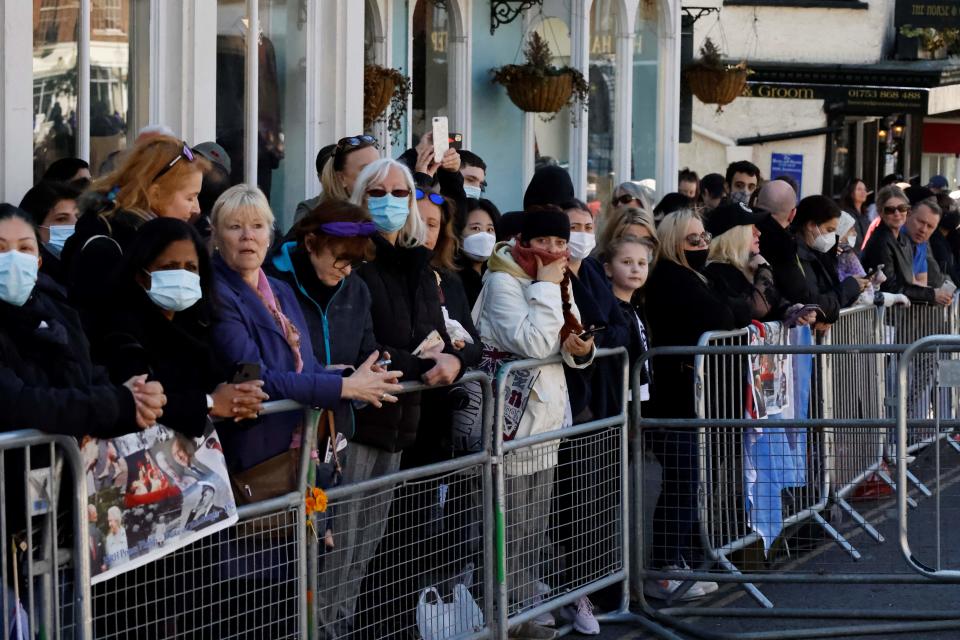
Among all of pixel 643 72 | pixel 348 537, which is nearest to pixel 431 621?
pixel 348 537

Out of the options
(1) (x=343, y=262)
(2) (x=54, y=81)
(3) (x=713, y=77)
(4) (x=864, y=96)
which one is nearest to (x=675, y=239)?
(1) (x=343, y=262)

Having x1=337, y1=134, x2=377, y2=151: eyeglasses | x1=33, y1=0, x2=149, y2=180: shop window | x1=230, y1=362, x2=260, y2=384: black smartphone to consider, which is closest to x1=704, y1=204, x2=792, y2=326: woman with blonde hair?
x1=337, y1=134, x2=377, y2=151: eyeglasses

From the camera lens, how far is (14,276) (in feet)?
14.8

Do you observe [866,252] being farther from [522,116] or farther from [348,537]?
[348,537]

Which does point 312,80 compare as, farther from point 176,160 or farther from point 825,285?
point 176,160

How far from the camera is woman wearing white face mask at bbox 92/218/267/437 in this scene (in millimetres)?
4918

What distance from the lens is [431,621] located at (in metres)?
6.14

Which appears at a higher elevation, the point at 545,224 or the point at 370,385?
the point at 545,224

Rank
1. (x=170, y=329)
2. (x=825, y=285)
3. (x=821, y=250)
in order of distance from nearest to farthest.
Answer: (x=170, y=329) < (x=825, y=285) < (x=821, y=250)

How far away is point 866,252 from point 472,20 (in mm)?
3487

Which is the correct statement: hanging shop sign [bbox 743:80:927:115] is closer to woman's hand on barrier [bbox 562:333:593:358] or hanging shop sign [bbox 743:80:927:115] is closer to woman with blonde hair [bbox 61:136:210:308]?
woman's hand on barrier [bbox 562:333:593:358]

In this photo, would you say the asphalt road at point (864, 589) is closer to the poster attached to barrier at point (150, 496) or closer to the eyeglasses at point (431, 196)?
the eyeglasses at point (431, 196)

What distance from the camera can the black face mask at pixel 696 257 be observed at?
27.1ft

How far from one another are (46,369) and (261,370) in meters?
0.84
